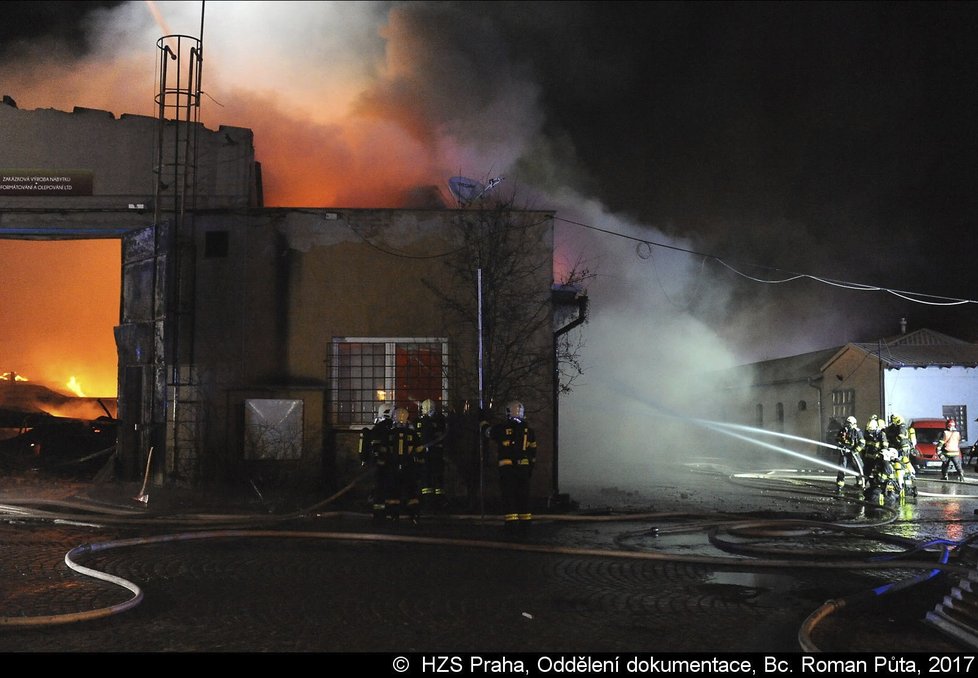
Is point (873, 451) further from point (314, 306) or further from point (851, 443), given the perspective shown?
point (314, 306)

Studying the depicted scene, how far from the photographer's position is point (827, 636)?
213 inches

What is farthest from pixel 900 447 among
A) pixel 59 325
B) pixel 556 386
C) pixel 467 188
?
pixel 59 325

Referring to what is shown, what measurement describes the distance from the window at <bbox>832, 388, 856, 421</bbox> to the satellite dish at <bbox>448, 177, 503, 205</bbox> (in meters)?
23.0

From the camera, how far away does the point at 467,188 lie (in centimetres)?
1413

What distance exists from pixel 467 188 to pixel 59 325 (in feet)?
59.8

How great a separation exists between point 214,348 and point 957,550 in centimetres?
1050

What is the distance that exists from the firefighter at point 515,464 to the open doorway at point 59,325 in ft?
51.5

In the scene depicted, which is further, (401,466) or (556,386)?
(556,386)

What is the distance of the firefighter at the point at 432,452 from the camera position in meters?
11.6

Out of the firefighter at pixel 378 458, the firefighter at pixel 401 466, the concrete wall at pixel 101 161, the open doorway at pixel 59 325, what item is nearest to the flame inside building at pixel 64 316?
the open doorway at pixel 59 325

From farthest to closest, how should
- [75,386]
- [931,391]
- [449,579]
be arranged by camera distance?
[931,391] < [75,386] < [449,579]

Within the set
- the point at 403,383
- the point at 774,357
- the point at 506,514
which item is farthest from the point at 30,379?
the point at 774,357

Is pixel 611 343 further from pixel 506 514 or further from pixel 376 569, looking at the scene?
pixel 376 569

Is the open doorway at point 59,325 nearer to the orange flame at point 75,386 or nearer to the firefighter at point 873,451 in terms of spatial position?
the orange flame at point 75,386
